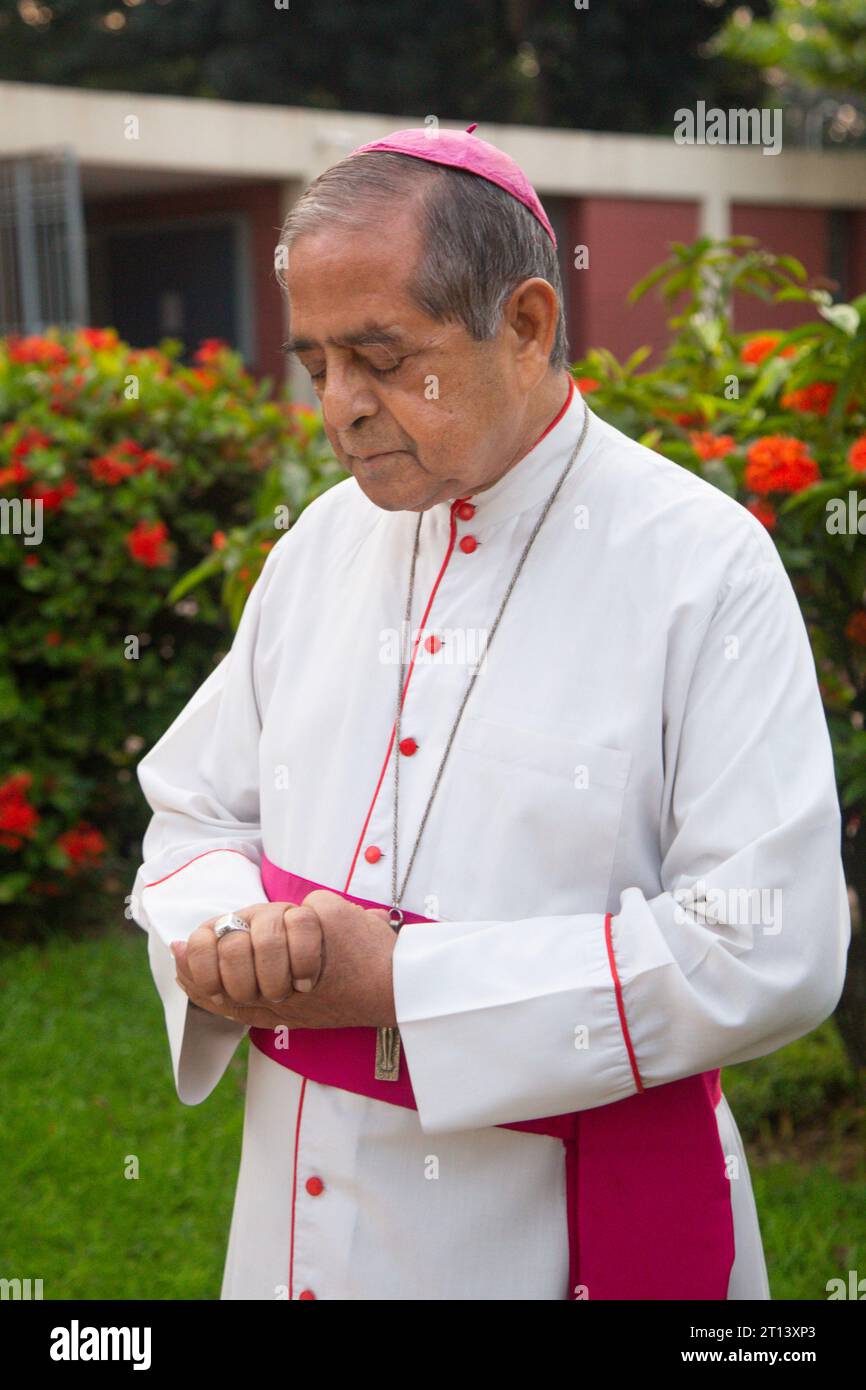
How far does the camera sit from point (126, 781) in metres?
5.73

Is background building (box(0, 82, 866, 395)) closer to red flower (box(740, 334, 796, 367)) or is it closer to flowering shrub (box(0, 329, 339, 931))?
flowering shrub (box(0, 329, 339, 931))

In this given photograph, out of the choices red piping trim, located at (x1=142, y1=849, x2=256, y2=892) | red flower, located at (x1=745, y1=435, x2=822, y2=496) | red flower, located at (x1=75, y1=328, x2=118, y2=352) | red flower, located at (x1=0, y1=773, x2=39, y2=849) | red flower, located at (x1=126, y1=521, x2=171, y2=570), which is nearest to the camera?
red piping trim, located at (x1=142, y1=849, x2=256, y2=892)

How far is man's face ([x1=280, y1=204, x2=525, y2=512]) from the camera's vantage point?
1.73 meters

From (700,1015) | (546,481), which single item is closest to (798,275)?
(546,481)

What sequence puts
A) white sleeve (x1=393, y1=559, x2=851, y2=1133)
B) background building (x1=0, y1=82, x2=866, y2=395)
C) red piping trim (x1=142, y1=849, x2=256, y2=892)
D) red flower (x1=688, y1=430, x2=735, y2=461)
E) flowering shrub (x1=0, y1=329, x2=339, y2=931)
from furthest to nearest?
background building (x1=0, y1=82, x2=866, y2=395) → flowering shrub (x1=0, y1=329, x2=339, y2=931) → red flower (x1=688, y1=430, x2=735, y2=461) → red piping trim (x1=142, y1=849, x2=256, y2=892) → white sleeve (x1=393, y1=559, x2=851, y2=1133)

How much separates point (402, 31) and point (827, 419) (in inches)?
1212

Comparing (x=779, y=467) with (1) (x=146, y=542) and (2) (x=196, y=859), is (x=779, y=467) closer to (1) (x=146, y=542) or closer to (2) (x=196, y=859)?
(2) (x=196, y=859)

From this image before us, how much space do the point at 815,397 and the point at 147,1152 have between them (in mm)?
2534

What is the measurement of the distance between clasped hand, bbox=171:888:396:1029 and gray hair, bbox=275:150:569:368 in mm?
692

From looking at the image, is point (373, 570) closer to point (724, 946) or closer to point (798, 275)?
point (724, 946)

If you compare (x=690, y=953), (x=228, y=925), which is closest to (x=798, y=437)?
(x=690, y=953)

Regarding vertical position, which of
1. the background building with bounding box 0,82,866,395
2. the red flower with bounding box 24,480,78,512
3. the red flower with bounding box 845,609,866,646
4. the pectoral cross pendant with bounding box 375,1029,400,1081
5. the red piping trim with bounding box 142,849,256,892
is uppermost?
the background building with bounding box 0,82,866,395

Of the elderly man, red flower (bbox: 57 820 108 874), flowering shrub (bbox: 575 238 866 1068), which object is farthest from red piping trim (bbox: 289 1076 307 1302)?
red flower (bbox: 57 820 108 874)

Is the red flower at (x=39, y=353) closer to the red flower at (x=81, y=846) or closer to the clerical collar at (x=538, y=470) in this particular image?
the red flower at (x=81, y=846)
